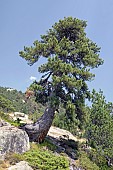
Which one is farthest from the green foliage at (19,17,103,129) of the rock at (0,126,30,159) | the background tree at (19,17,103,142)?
the rock at (0,126,30,159)

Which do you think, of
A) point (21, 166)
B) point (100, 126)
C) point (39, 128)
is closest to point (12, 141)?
point (21, 166)

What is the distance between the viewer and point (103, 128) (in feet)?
77.0

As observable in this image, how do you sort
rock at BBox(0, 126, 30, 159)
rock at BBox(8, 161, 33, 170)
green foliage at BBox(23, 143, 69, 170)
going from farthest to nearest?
rock at BBox(0, 126, 30, 159) < green foliage at BBox(23, 143, 69, 170) < rock at BBox(8, 161, 33, 170)

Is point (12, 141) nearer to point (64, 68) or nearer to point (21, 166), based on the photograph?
point (21, 166)

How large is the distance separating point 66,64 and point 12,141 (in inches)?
324

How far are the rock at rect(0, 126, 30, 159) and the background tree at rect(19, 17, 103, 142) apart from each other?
3.32 metres

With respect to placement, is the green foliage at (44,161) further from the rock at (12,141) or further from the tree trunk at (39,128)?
the tree trunk at (39,128)

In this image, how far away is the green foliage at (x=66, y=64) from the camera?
21156 mm

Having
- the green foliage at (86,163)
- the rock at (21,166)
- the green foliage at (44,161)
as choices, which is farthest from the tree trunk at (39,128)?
the rock at (21,166)

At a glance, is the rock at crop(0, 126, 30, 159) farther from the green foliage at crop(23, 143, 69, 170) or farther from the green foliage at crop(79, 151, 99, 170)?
the green foliage at crop(79, 151, 99, 170)

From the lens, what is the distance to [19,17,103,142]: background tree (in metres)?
21.2

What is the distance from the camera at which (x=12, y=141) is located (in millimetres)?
16812

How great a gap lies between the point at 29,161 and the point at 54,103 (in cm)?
623

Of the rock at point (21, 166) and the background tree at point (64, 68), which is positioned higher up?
the background tree at point (64, 68)
